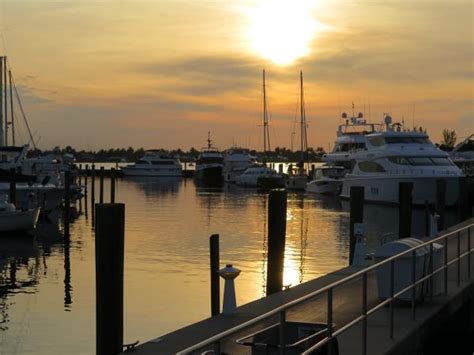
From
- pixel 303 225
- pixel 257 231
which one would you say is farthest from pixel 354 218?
pixel 303 225

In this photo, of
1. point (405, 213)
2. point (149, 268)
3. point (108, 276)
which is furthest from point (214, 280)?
point (149, 268)

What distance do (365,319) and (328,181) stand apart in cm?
7302

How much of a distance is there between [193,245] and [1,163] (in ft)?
107

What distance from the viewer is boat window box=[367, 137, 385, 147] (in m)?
59.5

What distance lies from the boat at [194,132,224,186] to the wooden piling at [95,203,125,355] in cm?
11347

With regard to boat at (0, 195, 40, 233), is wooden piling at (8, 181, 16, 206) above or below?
above

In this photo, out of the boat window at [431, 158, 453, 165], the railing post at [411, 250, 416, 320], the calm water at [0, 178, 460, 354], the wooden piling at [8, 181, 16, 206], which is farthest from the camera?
the boat window at [431, 158, 453, 165]

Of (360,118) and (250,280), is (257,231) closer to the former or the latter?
(250,280)

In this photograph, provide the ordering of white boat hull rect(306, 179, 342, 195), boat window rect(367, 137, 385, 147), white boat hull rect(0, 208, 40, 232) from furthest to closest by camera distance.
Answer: white boat hull rect(306, 179, 342, 195)
boat window rect(367, 137, 385, 147)
white boat hull rect(0, 208, 40, 232)

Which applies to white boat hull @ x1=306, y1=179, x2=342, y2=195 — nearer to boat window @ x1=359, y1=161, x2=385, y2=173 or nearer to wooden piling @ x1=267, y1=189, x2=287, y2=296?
boat window @ x1=359, y1=161, x2=385, y2=173

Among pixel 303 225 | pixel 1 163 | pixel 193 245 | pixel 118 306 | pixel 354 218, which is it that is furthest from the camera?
pixel 1 163

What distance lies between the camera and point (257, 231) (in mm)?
43969

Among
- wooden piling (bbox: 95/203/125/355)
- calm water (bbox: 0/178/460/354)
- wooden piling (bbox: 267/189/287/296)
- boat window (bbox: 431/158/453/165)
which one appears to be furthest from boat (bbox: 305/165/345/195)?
wooden piling (bbox: 95/203/125/355)

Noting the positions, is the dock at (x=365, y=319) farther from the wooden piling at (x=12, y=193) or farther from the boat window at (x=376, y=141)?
the boat window at (x=376, y=141)
